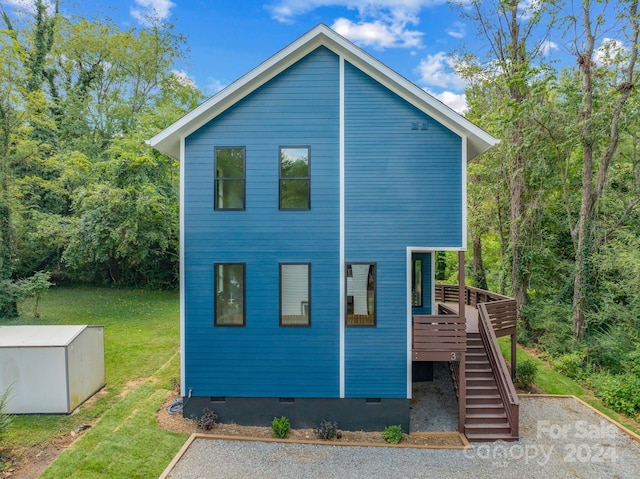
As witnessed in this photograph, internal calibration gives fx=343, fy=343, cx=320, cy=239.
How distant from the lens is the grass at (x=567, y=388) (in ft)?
26.1

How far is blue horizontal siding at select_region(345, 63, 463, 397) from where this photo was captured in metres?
7.48

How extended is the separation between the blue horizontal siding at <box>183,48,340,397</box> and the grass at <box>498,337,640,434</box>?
6.48 metres

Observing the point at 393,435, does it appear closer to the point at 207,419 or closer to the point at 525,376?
the point at 207,419

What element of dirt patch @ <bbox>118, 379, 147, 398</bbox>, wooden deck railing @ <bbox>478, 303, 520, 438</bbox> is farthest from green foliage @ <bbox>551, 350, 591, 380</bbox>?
dirt patch @ <bbox>118, 379, 147, 398</bbox>

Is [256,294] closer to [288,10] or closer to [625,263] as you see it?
[625,263]

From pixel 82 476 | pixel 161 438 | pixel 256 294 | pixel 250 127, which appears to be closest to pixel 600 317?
pixel 256 294

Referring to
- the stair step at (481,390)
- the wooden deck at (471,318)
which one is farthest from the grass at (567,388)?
the stair step at (481,390)

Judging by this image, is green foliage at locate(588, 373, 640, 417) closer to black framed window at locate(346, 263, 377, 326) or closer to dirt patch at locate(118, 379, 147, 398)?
black framed window at locate(346, 263, 377, 326)

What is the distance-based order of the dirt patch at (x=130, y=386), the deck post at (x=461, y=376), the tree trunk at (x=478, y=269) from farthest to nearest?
the tree trunk at (x=478, y=269) < the dirt patch at (x=130, y=386) < the deck post at (x=461, y=376)

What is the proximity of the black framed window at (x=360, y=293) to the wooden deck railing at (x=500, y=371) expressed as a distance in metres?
3.19

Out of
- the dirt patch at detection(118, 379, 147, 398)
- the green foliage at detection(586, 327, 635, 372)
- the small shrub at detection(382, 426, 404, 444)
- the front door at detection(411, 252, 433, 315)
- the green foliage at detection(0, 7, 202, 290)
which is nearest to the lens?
the small shrub at detection(382, 426, 404, 444)

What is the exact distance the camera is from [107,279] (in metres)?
22.9

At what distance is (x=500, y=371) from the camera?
7758 millimetres

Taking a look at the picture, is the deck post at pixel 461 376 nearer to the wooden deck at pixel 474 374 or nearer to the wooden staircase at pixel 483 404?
the wooden deck at pixel 474 374
